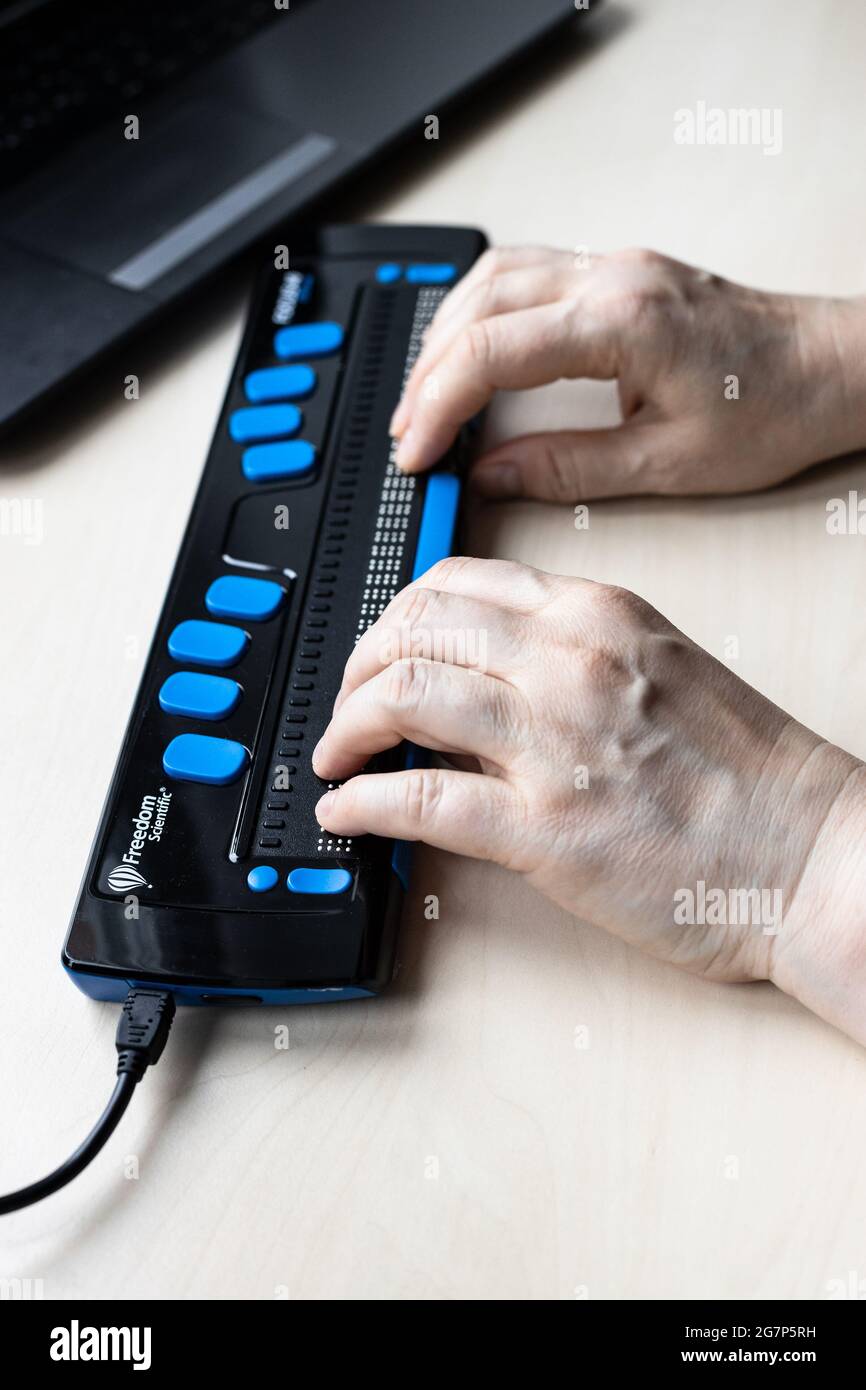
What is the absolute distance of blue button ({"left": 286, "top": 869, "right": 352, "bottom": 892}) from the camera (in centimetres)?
51

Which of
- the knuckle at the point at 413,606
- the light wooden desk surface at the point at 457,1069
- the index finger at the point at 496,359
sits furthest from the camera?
the index finger at the point at 496,359

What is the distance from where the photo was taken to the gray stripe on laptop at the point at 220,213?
0.80 m

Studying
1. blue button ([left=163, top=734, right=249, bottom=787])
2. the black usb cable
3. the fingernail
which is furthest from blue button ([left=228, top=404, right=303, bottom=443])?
the black usb cable

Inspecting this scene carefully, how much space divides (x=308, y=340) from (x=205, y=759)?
1.02ft

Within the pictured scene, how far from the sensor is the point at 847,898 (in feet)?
1.59

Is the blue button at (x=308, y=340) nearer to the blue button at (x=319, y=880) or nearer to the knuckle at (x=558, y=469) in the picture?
the knuckle at (x=558, y=469)

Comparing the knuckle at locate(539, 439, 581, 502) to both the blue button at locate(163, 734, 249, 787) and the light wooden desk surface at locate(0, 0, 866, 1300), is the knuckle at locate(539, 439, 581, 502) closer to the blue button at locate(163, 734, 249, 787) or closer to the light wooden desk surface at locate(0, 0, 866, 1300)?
the light wooden desk surface at locate(0, 0, 866, 1300)

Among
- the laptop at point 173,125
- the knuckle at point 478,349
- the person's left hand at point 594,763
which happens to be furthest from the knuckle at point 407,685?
the laptop at point 173,125

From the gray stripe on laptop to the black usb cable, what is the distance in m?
0.48

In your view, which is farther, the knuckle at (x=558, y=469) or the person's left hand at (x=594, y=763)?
the knuckle at (x=558, y=469)

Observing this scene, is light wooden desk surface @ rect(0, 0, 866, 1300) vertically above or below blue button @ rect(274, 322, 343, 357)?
below

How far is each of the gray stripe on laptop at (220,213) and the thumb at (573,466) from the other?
0.27 m

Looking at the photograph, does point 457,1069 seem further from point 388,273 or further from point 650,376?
point 388,273
